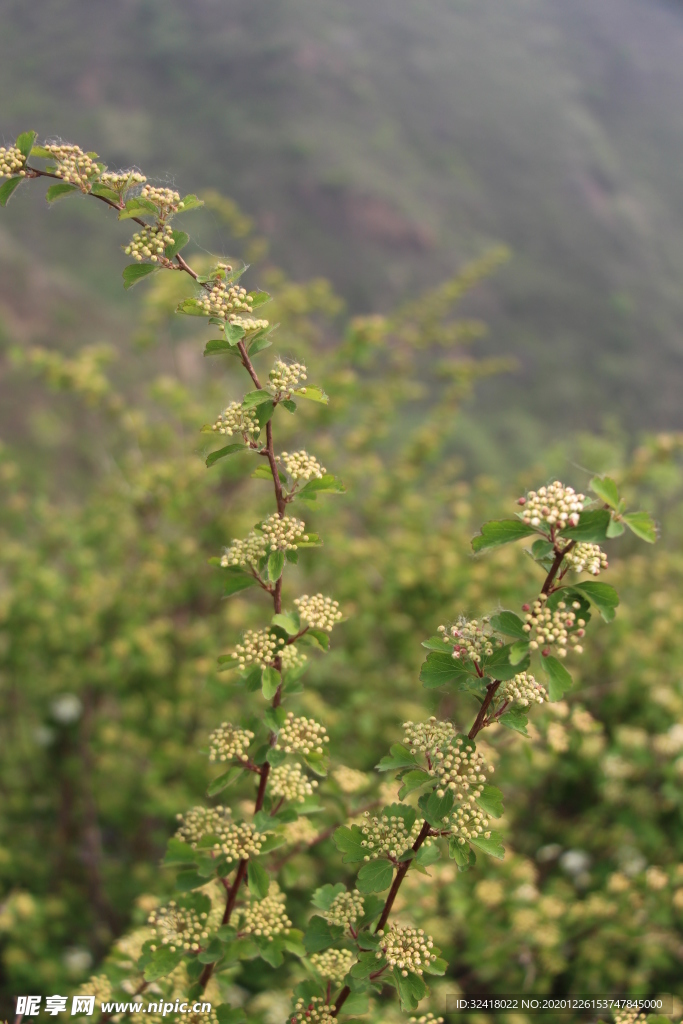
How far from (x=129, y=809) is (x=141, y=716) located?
0.76 meters

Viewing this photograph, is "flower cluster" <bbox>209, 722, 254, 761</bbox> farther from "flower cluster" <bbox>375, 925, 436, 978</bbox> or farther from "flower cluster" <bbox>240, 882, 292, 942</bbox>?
"flower cluster" <bbox>375, 925, 436, 978</bbox>

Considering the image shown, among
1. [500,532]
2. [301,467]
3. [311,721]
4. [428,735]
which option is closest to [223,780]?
[311,721]

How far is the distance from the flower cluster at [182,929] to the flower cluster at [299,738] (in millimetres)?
379

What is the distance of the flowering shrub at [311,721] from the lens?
1.22m

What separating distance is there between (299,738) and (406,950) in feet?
1.39

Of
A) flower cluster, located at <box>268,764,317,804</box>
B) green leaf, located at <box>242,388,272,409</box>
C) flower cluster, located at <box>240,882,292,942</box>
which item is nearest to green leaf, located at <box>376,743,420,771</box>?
flower cluster, located at <box>268,764,317,804</box>

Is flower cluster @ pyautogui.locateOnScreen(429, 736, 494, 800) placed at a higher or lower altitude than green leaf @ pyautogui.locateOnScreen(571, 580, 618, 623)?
lower

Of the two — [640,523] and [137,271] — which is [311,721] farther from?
[137,271]

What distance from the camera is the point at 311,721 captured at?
152 cm

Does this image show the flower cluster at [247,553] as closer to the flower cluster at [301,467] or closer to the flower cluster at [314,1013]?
the flower cluster at [301,467]

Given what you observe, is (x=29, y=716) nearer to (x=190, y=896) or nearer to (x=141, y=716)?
(x=141, y=716)

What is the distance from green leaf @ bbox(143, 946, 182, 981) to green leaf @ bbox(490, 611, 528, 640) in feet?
2.99

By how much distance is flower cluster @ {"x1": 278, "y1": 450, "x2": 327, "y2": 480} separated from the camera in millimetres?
1408

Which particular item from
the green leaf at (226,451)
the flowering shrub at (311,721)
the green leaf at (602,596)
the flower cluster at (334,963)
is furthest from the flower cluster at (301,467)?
the flower cluster at (334,963)
